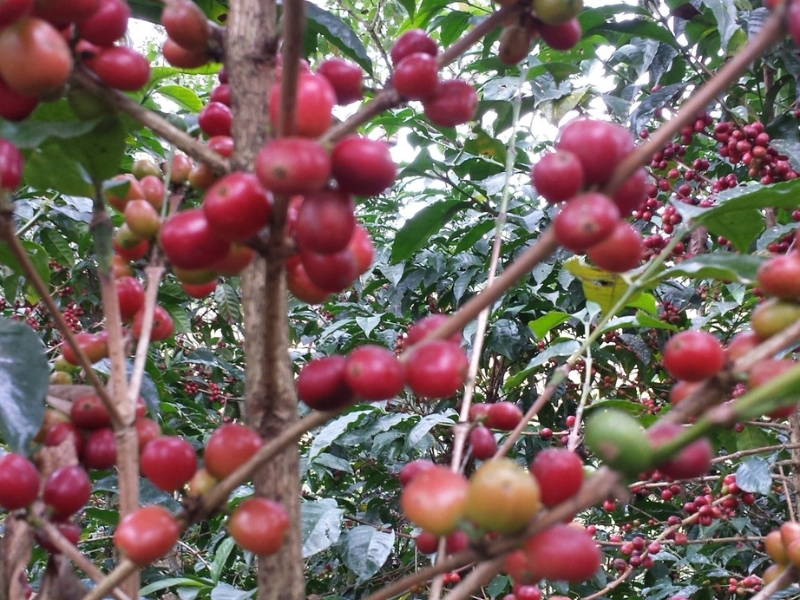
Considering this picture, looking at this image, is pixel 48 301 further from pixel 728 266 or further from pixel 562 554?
pixel 728 266

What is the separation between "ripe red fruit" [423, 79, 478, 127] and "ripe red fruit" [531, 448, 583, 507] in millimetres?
238

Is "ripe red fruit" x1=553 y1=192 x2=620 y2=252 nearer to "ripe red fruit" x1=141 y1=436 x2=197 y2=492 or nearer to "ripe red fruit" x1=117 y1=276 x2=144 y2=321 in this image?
"ripe red fruit" x1=141 y1=436 x2=197 y2=492

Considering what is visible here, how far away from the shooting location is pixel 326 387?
1.16 feet

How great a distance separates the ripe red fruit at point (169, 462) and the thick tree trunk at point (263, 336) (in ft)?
0.14

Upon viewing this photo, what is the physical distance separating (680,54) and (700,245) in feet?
1.60

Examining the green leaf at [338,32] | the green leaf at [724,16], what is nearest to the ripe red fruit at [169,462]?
the green leaf at [338,32]

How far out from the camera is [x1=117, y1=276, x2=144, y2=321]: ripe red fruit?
53 centimetres

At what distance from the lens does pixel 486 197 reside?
186 centimetres

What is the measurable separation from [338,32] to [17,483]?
1.63ft

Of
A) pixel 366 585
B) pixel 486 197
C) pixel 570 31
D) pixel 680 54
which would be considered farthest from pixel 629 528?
pixel 570 31

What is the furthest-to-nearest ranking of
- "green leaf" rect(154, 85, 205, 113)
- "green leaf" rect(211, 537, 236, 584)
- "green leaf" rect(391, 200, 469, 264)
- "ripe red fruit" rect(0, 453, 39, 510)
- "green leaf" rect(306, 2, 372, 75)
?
"green leaf" rect(391, 200, 469, 264)
"green leaf" rect(211, 537, 236, 584)
"green leaf" rect(154, 85, 205, 113)
"green leaf" rect(306, 2, 372, 75)
"ripe red fruit" rect(0, 453, 39, 510)

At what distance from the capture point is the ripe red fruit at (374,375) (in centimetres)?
33

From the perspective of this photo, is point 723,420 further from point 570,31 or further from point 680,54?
point 680,54

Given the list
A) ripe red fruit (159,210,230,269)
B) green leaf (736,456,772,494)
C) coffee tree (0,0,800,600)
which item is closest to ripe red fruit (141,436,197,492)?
coffee tree (0,0,800,600)
